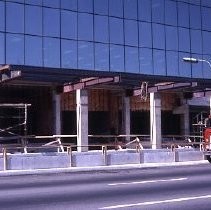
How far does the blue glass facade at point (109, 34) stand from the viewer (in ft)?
133

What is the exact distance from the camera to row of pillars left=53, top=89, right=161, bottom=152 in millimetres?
36406

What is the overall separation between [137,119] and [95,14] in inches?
400

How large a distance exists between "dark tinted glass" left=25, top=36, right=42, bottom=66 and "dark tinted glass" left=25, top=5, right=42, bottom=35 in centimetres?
57

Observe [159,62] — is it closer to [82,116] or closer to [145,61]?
[145,61]

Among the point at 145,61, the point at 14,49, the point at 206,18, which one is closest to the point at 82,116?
the point at 14,49

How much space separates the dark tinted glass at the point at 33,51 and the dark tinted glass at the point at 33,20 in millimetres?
566

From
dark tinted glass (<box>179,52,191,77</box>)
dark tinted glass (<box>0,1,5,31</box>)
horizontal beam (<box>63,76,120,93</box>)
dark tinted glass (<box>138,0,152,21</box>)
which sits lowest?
horizontal beam (<box>63,76,120,93</box>)

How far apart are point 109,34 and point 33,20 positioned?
741 cm

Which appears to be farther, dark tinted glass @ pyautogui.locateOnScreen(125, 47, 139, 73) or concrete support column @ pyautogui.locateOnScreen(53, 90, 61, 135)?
dark tinted glass @ pyautogui.locateOnScreen(125, 47, 139, 73)

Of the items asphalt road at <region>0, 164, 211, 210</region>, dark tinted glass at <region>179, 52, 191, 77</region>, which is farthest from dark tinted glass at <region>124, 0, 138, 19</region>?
asphalt road at <region>0, 164, 211, 210</region>

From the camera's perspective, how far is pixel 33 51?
4084 centimetres

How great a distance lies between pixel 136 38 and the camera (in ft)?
156

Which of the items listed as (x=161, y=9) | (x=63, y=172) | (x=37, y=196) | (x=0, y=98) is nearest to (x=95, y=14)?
(x=161, y=9)

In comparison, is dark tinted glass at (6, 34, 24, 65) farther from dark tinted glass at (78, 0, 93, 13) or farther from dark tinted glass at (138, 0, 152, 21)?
dark tinted glass at (138, 0, 152, 21)
